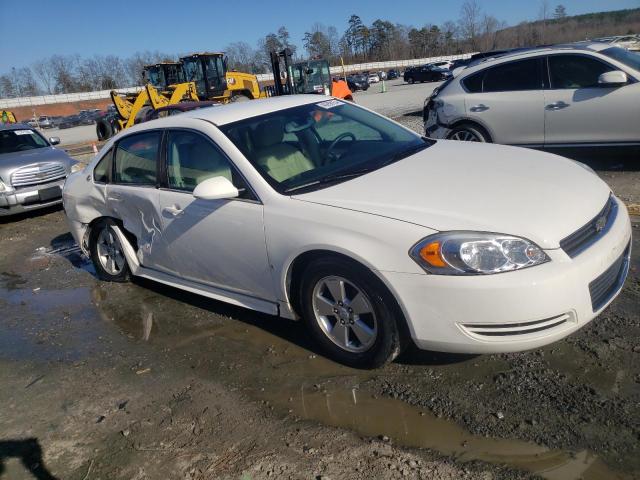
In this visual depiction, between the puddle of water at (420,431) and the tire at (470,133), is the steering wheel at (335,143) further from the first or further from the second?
the tire at (470,133)

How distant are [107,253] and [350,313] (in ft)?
10.4

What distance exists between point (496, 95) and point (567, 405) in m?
5.74

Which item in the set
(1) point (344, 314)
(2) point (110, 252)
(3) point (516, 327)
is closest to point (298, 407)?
(1) point (344, 314)

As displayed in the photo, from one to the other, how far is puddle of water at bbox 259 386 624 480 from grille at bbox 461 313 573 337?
1.63 ft

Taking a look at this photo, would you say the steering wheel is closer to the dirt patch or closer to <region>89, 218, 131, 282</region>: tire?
the dirt patch

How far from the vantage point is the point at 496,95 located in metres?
7.65

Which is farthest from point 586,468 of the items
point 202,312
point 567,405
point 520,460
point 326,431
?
point 202,312

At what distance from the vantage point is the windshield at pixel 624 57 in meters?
6.96

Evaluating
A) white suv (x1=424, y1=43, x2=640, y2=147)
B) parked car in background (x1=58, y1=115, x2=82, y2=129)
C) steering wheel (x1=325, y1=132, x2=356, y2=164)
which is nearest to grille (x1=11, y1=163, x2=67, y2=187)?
white suv (x1=424, y1=43, x2=640, y2=147)

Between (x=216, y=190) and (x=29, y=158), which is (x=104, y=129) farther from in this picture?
(x=216, y=190)

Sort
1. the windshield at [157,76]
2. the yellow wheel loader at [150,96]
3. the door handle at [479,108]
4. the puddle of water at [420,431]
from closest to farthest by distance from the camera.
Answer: the puddle of water at [420,431], the door handle at [479,108], the yellow wheel loader at [150,96], the windshield at [157,76]

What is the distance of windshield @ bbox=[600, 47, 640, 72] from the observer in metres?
6.96

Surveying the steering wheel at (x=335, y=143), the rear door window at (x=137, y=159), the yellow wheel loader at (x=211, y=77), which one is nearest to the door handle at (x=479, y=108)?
the steering wheel at (x=335, y=143)

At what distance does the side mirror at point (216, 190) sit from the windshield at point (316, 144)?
0.76ft
